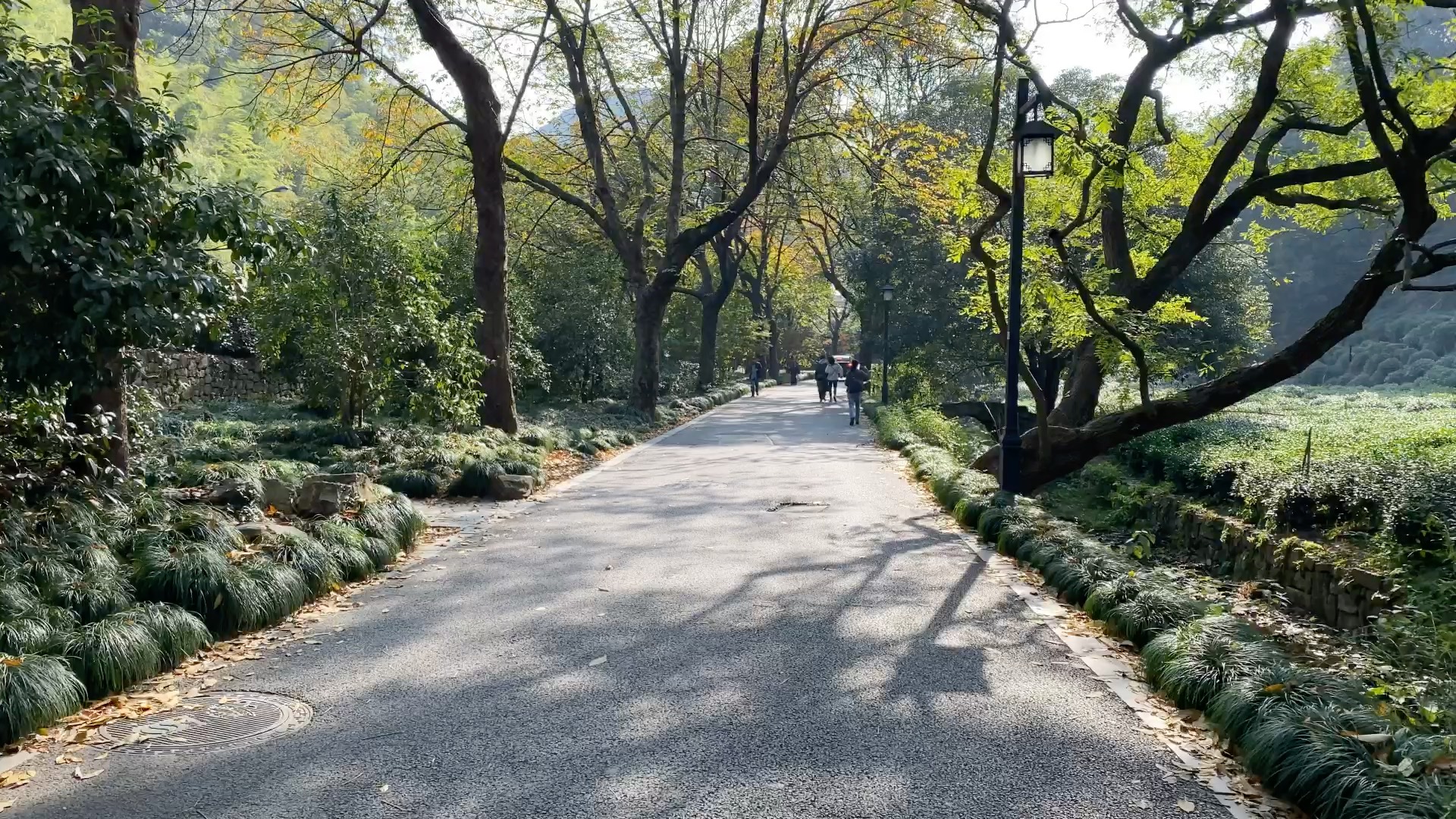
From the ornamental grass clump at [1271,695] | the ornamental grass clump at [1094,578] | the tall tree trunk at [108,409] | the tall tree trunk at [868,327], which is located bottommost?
the ornamental grass clump at [1094,578]

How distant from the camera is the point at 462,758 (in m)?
4.26

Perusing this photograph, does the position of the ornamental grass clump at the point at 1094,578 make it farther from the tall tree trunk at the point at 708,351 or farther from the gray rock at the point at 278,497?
the tall tree trunk at the point at 708,351

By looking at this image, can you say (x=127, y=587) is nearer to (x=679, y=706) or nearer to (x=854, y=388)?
(x=679, y=706)

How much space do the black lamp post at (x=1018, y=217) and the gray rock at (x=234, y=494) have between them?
300 inches

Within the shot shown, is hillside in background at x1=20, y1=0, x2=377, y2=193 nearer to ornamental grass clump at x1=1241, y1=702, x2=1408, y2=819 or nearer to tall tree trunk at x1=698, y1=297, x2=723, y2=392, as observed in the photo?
ornamental grass clump at x1=1241, y1=702, x2=1408, y2=819

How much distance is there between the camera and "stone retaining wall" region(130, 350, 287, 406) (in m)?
17.5

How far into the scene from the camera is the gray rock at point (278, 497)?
920 cm

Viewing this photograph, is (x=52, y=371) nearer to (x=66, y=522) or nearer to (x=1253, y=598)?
(x=66, y=522)

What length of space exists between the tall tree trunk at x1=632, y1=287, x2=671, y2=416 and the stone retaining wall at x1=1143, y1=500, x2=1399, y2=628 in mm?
14299

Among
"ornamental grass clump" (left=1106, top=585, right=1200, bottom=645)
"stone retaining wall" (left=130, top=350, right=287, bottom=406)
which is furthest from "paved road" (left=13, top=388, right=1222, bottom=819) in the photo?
"stone retaining wall" (left=130, top=350, right=287, bottom=406)

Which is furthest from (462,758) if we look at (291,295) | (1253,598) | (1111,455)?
(1111,455)

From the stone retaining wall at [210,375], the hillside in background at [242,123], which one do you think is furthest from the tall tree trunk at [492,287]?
the stone retaining wall at [210,375]

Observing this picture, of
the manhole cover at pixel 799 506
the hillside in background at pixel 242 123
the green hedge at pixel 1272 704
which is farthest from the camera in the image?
the hillside in background at pixel 242 123

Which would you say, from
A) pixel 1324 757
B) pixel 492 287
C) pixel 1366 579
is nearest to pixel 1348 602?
pixel 1366 579
